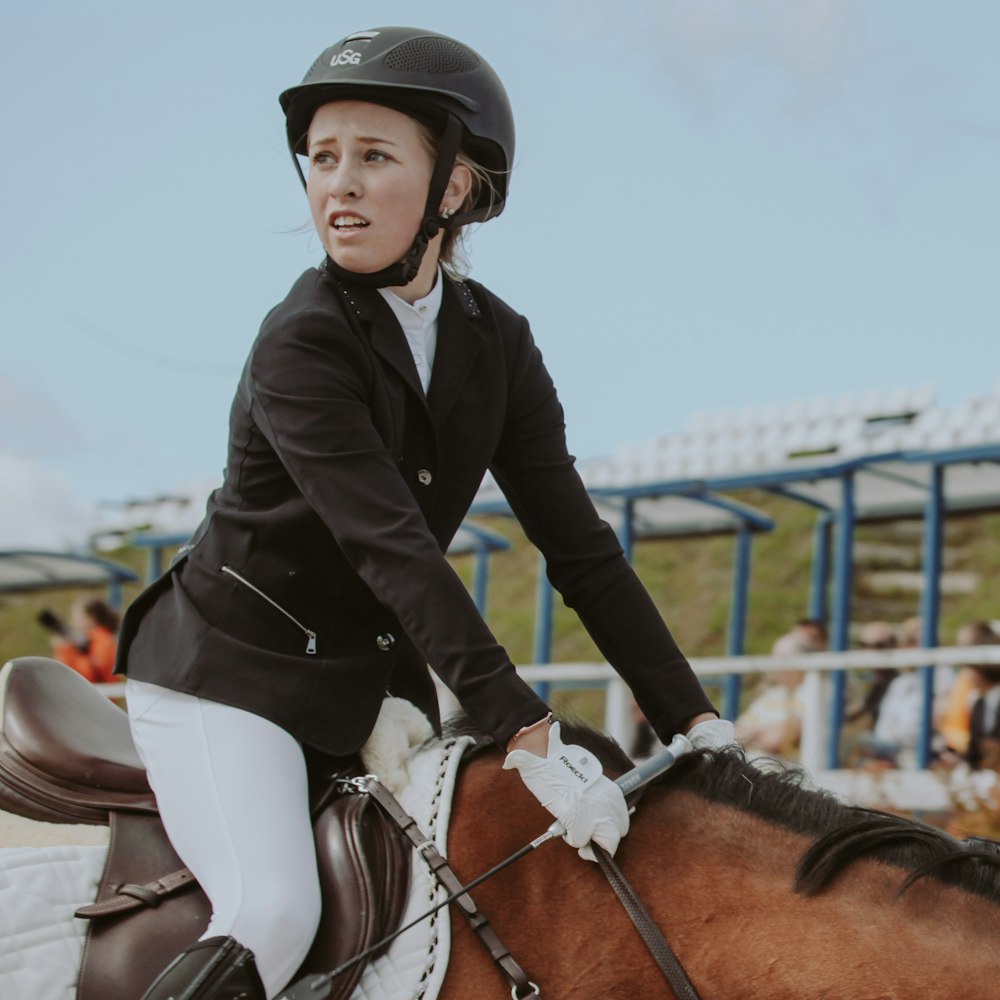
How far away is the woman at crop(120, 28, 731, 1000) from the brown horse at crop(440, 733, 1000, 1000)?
15 cm

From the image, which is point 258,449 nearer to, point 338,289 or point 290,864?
point 338,289

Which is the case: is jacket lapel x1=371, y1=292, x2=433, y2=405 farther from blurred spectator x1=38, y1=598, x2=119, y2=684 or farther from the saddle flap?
blurred spectator x1=38, y1=598, x2=119, y2=684

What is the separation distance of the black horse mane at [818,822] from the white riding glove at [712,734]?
0.08 m

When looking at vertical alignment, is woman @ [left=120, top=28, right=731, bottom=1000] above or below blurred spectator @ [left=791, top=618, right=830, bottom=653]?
above

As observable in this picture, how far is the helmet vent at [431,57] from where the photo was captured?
9.43 feet

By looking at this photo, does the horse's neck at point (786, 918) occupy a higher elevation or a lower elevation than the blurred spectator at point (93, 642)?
higher

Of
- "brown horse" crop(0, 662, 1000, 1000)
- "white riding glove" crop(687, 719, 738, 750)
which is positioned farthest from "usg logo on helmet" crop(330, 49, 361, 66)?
"white riding glove" crop(687, 719, 738, 750)

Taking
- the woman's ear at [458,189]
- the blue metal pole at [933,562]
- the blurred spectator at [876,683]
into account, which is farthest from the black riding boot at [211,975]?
the blue metal pole at [933,562]

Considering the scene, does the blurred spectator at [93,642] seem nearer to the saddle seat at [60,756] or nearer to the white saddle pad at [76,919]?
the saddle seat at [60,756]

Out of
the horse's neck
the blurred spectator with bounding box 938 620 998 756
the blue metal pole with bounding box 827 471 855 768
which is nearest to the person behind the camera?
the horse's neck

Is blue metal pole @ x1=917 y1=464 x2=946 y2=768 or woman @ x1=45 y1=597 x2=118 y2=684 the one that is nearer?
woman @ x1=45 y1=597 x2=118 y2=684

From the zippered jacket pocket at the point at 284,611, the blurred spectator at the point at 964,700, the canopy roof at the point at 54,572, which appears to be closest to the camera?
the zippered jacket pocket at the point at 284,611

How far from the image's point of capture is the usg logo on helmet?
9.44 feet

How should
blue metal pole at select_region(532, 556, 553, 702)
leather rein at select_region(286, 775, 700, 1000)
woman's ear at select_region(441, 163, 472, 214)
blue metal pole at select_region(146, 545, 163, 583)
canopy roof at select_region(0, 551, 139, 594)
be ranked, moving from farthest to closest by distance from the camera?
1. blue metal pole at select_region(146, 545, 163, 583)
2. canopy roof at select_region(0, 551, 139, 594)
3. blue metal pole at select_region(532, 556, 553, 702)
4. woman's ear at select_region(441, 163, 472, 214)
5. leather rein at select_region(286, 775, 700, 1000)
